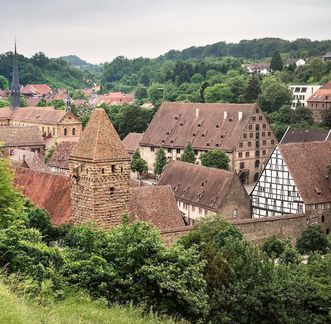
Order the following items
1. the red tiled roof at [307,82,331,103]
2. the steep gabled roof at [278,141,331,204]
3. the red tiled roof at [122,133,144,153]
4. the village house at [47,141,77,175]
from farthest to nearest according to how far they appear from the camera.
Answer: the red tiled roof at [307,82,331,103]
the red tiled roof at [122,133,144,153]
the village house at [47,141,77,175]
the steep gabled roof at [278,141,331,204]

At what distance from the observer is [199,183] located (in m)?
55.3

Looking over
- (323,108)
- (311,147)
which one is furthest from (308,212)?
(323,108)

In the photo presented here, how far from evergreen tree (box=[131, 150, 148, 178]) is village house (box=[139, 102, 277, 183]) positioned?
2.91 m

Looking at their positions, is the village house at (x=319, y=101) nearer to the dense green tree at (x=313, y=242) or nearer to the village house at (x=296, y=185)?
the village house at (x=296, y=185)

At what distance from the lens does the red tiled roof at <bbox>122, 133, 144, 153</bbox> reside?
89625 millimetres

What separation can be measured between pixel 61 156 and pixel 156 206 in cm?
4223

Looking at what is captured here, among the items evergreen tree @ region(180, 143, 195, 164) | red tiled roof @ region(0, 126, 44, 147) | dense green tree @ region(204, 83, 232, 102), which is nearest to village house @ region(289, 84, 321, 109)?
dense green tree @ region(204, 83, 232, 102)

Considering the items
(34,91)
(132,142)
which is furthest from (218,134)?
(34,91)

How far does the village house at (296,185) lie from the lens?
52.9 metres

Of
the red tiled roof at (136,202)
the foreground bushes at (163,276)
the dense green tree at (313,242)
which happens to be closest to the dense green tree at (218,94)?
the dense green tree at (313,242)

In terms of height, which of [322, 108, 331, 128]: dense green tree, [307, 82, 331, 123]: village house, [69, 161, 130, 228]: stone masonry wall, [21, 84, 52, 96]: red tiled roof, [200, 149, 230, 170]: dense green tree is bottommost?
[200, 149, 230, 170]: dense green tree

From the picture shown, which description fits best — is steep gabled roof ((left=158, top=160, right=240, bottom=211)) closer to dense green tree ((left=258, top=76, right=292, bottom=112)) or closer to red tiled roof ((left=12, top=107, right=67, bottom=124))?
red tiled roof ((left=12, top=107, right=67, bottom=124))

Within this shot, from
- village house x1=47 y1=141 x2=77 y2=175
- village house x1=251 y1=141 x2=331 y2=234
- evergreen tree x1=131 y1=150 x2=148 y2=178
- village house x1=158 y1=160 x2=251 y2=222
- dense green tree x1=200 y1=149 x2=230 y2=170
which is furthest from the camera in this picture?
evergreen tree x1=131 y1=150 x2=148 y2=178

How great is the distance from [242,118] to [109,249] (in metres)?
60.4
